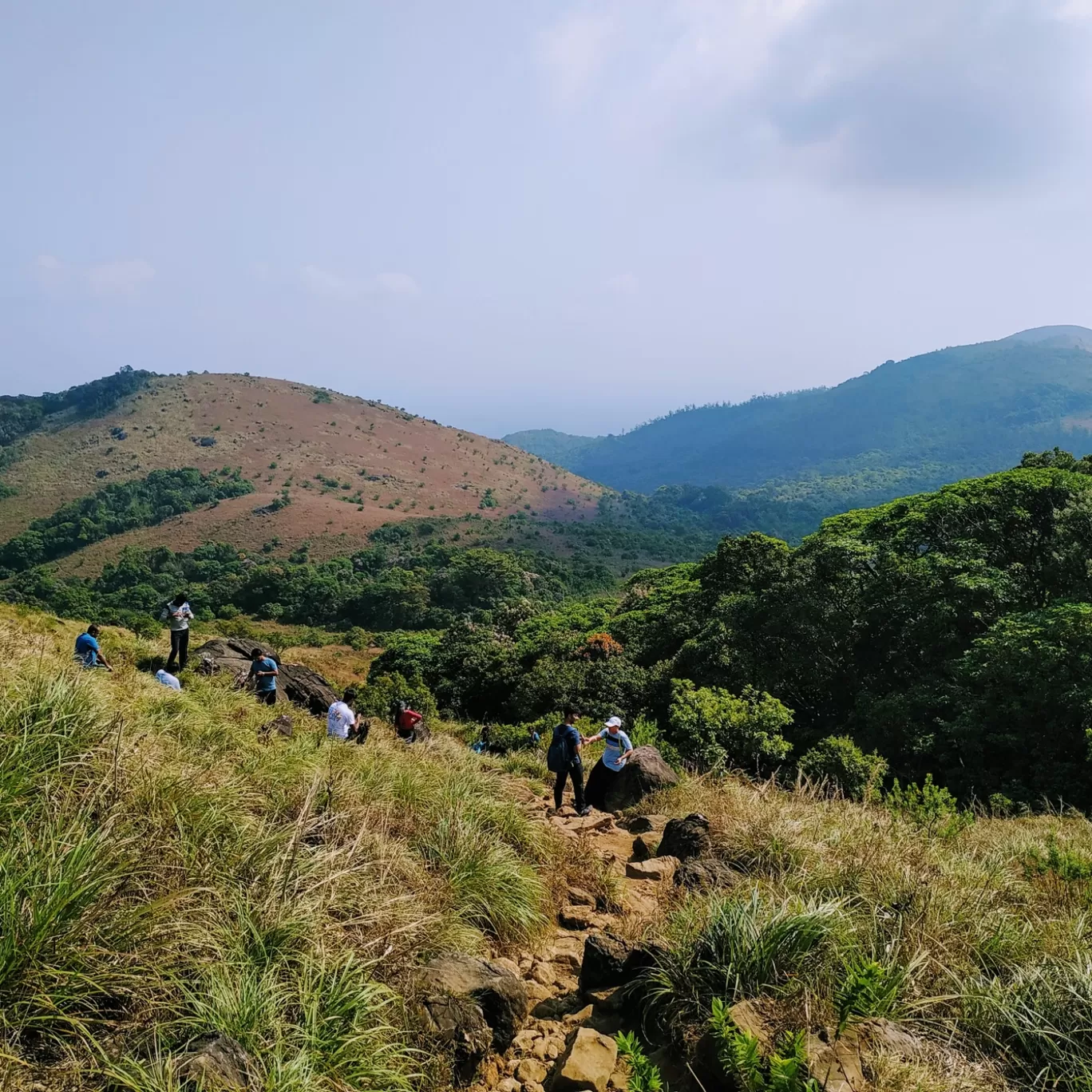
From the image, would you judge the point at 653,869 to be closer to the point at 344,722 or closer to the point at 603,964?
the point at 603,964

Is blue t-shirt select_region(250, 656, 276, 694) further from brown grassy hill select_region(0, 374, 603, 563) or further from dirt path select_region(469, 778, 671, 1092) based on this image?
brown grassy hill select_region(0, 374, 603, 563)

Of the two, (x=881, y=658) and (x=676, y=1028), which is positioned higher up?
(x=676, y=1028)

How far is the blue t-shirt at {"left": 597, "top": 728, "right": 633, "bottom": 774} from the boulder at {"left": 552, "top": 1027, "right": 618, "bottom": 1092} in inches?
198

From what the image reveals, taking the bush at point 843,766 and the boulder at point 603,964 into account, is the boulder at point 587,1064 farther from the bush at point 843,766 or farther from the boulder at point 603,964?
the bush at point 843,766

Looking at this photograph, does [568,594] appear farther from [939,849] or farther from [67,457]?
[67,457]

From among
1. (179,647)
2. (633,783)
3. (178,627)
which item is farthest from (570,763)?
(179,647)

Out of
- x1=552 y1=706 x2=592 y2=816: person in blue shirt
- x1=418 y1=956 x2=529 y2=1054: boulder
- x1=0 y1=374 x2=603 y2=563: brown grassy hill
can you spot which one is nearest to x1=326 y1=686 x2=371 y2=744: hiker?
x1=552 y1=706 x2=592 y2=816: person in blue shirt

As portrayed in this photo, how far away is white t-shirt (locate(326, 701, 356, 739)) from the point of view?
868cm

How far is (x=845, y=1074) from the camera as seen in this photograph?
2639 mm

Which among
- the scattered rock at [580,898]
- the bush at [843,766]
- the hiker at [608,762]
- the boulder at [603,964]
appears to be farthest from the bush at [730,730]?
the boulder at [603,964]

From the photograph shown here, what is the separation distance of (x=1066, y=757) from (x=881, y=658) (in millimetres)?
5692

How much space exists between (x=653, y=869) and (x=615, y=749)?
2465mm

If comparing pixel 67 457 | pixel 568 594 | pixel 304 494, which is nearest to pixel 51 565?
pixel 304 494

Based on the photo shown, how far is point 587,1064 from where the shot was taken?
122 inches
